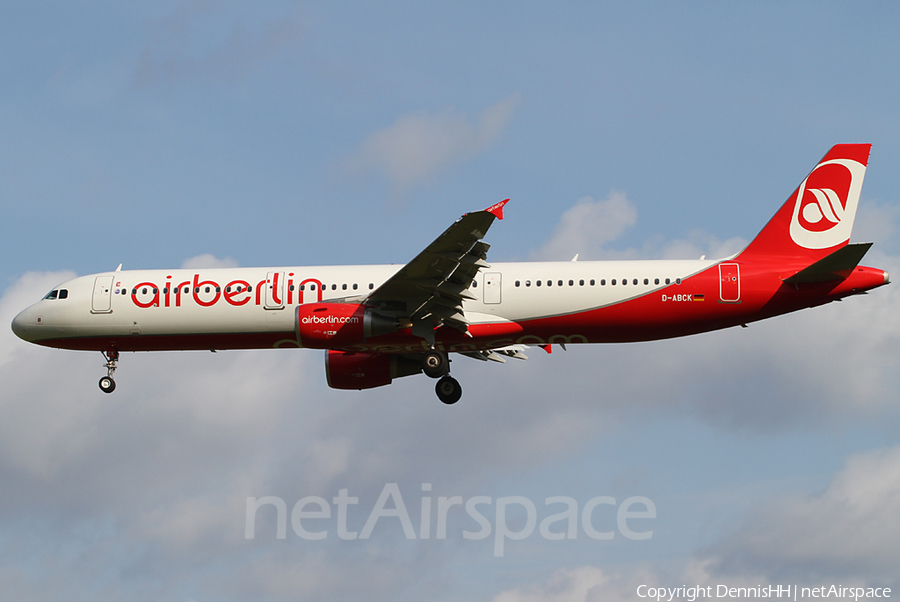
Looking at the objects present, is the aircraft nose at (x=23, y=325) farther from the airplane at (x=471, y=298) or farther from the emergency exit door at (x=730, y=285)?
the emergency exit door at (x=730, y=285)

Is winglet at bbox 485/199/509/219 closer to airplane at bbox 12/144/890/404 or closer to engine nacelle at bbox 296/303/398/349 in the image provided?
airplane at bbox 12/144/890/404

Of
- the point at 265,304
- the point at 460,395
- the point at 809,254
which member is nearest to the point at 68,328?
the point at 265,304

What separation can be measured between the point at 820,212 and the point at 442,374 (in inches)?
495

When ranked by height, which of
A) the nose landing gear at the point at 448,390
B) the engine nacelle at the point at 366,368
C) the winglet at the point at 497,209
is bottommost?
the nose landing gear at the point at 448,390

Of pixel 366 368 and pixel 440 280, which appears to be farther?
pixel 366 368

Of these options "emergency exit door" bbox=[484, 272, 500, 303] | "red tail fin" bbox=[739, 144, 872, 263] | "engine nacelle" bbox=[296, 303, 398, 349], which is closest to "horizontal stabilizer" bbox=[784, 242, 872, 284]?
"red tail fin" bbox=[739, 144, 872, 263]

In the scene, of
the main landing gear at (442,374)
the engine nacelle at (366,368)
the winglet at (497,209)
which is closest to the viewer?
the winglet at (497,209)

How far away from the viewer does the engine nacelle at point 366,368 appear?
34031mm

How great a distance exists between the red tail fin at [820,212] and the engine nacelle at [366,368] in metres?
11.6

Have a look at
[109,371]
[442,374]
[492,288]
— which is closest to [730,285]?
[492,288]

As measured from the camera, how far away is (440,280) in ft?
95.6

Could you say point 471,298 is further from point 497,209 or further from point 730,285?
point 730,285

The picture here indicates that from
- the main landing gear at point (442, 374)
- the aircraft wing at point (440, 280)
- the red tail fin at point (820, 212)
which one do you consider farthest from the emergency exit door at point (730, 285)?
the main landing gear at point (442, 374)

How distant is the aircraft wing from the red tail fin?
8.50 metres
